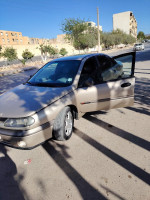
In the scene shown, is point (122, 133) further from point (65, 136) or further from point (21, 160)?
point (21, 160)

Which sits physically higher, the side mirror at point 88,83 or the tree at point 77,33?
the tree at point 77,33

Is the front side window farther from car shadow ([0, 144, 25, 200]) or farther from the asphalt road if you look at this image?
car shadow ([0, 144, 25, 200])

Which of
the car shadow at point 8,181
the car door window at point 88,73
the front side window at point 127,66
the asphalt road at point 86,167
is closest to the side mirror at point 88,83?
the car door window at point 88,73

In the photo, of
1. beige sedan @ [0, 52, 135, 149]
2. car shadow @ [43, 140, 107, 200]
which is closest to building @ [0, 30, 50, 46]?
beige sedan @ [0, 52, 135, 149]

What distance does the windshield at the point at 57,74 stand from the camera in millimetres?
3109

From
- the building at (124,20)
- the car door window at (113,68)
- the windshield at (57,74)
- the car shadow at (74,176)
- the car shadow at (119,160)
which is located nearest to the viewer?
the car shadow at (74,176)

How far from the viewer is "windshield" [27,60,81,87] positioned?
3.11 meters

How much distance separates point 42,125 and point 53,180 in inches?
32.7

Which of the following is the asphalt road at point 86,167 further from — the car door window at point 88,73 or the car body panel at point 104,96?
the car door window at point 88,73

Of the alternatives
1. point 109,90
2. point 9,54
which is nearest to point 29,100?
point 109,90

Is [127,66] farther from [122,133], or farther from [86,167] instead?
[86,167]

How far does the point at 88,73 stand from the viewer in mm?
3236

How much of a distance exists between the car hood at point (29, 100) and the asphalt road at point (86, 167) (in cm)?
93

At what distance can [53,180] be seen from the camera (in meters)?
2.08
